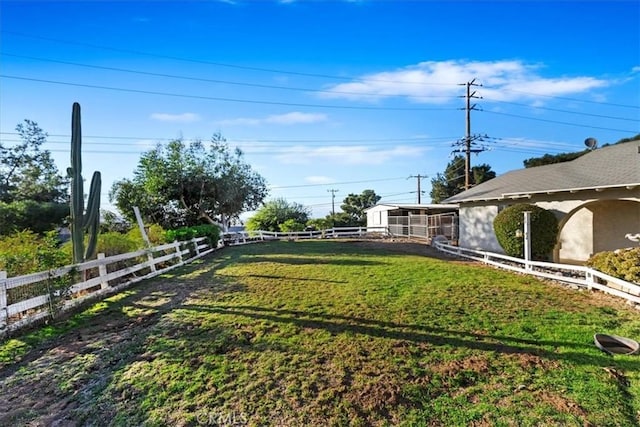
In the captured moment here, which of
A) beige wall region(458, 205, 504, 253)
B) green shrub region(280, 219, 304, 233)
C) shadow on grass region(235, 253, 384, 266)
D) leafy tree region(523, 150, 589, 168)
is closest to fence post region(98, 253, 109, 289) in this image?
shadow on grass region(235, 253, 384, 266)

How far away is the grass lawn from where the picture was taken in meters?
3.34

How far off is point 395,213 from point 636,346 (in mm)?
25415

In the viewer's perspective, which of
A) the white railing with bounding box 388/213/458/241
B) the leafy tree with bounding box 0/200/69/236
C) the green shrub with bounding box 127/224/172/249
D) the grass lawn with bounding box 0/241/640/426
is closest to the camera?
the grass lawn with bounding box 0/241/640/426

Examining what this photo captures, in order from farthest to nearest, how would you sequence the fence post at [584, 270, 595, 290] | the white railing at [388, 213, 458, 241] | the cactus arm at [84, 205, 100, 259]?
the white railing at [388, 213, 458, 241]
the cactus arm at [84, 205, 100, 259]
the fence post at [584, 270, 595, 290]

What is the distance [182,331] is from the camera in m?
5.33

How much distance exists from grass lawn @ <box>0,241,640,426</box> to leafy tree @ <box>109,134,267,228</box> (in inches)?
660

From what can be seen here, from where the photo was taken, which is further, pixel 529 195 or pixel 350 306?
pixel 529 195

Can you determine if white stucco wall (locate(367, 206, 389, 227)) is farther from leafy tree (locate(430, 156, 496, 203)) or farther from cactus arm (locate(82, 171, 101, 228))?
cactus arm (locate(82, 171, 101, 228))

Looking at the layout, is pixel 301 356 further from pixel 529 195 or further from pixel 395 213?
pixel 395 213

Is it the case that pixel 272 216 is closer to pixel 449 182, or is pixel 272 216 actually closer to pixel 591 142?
pixel 591 142

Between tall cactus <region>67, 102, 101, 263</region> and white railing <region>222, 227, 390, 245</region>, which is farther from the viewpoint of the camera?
white railing <region>222, 227, 390, 245</region>

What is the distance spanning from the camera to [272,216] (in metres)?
30.7

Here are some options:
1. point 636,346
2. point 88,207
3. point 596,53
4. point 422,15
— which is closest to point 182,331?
point 88,207

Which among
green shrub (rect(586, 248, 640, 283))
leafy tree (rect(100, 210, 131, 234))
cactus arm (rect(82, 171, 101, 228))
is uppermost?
cactus arm (rect(82, 171, 101, 228))
